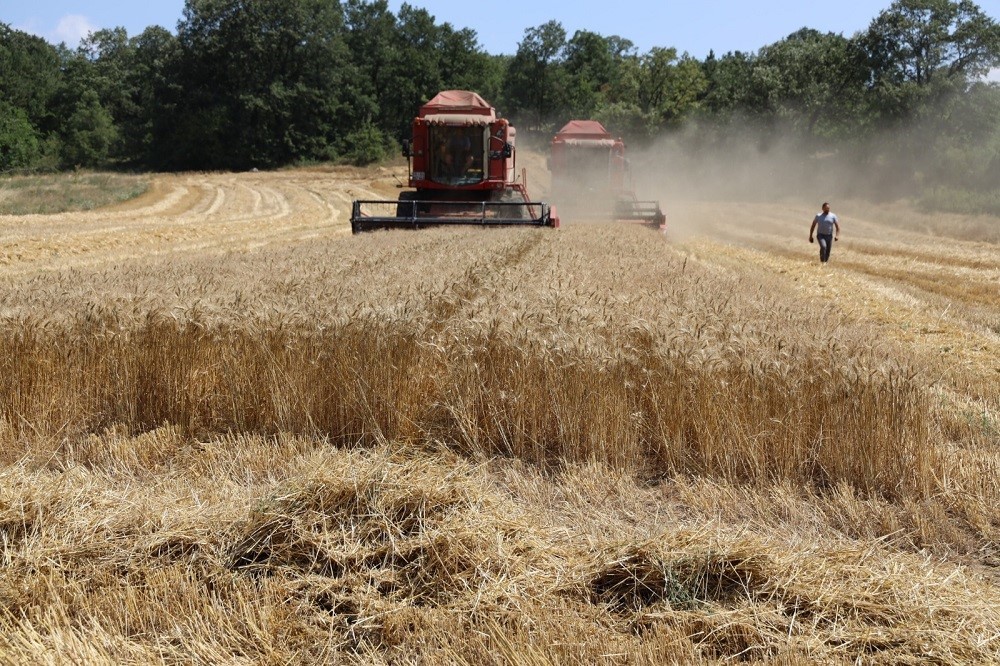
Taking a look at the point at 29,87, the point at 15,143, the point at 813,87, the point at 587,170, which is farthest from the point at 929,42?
the point at 29,87

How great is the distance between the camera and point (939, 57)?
44.0m

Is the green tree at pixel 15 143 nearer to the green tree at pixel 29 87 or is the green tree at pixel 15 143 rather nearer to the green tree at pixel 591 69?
the green tree at pixel 29 87

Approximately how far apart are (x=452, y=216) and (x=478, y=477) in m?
13.8

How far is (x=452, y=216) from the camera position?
57.7 ft

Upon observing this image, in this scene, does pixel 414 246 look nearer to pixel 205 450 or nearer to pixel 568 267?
pixel 568 267

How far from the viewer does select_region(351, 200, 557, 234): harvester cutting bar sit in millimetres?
16844

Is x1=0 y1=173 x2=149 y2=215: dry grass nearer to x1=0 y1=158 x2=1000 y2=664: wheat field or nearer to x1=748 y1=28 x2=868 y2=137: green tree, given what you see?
x1=0 y1=158 x2=1000 y2=664: wheat field

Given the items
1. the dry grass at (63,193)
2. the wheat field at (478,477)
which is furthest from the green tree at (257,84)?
the wheat field at (478,477)

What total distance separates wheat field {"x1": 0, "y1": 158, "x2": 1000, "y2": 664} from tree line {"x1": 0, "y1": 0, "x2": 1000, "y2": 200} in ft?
126

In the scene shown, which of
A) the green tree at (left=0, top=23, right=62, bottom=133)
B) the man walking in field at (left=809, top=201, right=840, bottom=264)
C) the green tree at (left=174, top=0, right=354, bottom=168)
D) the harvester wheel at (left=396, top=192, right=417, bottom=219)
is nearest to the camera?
the harvester wheel at (left=396, top=192, right=417, bottom=219)

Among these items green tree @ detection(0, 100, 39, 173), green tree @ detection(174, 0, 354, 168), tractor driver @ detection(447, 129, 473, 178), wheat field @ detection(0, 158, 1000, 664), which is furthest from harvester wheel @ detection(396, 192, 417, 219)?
green tree @ detection(0, 100, 39, 173)

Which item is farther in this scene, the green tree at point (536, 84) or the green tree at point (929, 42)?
the green tree at point (536, 84)

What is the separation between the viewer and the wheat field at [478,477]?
2.87 m

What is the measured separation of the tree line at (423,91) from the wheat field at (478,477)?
3834 centimetres
